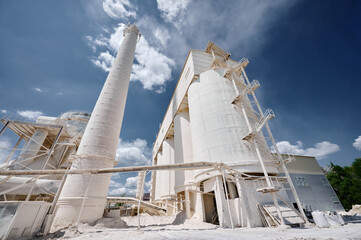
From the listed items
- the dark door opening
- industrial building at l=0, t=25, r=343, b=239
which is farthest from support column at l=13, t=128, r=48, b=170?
the dark door opening

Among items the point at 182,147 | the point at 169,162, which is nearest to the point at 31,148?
the point at 182,147

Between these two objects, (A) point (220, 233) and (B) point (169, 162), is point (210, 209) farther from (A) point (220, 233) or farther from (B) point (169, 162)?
(B) point (169, 162)

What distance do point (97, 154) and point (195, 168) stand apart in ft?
31.5

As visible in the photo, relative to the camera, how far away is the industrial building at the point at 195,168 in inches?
410

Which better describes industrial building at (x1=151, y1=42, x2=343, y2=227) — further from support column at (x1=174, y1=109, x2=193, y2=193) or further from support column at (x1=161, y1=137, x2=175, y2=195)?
support column at (x1=161, y1=137, x2=175, y2=195)

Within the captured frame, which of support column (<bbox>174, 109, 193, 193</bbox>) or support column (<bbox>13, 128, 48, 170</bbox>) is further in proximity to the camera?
support column (<bbox>174, 109, 193, 193</bbox>)

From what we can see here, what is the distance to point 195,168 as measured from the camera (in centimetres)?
1138

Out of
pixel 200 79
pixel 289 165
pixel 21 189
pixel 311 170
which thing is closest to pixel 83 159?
Result: pixel 21 189

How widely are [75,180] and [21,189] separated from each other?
25.0ft

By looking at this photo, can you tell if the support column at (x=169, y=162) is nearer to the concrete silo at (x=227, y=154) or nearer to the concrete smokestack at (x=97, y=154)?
the concrete silo at (x=227, y=154)

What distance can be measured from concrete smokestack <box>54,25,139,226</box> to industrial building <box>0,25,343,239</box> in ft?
0.24

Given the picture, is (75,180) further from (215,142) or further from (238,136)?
(238,136)

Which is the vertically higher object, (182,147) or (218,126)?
(182,147)

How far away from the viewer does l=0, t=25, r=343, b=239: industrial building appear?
10.4m
